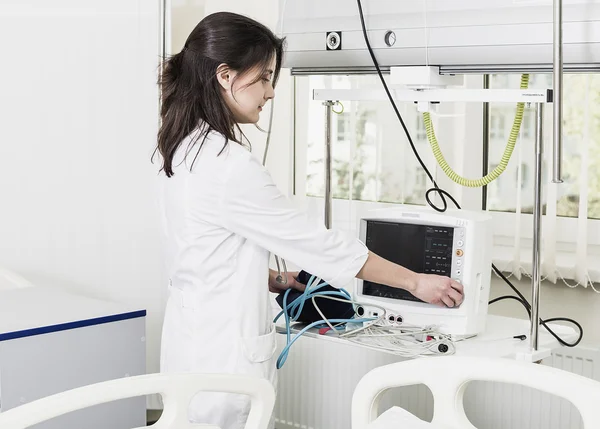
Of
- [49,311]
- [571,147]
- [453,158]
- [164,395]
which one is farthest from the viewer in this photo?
[453,158]

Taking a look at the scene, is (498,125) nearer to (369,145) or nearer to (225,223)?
(369,145)

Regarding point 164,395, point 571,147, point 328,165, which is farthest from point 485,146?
point 164,395

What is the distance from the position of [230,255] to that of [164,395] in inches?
18.4

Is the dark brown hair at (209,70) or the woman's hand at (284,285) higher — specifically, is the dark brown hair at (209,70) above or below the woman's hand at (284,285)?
above

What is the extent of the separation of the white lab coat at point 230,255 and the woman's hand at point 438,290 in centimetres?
17

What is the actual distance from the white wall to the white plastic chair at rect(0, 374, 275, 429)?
1.45 meters

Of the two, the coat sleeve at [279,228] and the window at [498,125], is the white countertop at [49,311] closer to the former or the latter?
the coat sleeve at [279,228]

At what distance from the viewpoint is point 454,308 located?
76.0 inches

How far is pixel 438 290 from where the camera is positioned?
1841mm

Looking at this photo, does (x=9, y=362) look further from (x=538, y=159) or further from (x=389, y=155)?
(x=389, y=155)

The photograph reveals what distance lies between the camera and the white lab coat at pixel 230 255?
1.62 metres

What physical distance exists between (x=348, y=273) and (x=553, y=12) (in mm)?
648

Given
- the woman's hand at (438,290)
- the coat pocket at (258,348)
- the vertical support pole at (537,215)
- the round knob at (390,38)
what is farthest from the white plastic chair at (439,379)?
the round knob at (390,38)

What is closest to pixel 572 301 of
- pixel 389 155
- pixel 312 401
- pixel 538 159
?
pixel 389 155
